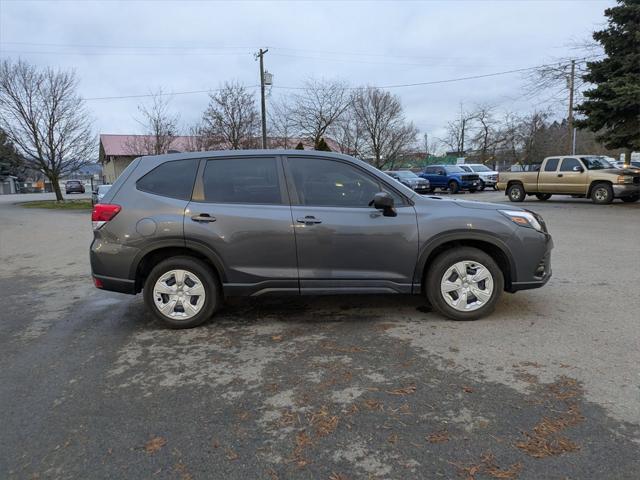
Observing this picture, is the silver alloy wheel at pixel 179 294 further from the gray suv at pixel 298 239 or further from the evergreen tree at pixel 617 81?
the evergreen tree at pixel 617 81

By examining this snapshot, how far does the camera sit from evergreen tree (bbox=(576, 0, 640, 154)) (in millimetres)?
16344

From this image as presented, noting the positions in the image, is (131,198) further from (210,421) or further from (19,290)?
(19,290)

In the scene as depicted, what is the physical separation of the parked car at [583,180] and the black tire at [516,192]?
0.05 metres

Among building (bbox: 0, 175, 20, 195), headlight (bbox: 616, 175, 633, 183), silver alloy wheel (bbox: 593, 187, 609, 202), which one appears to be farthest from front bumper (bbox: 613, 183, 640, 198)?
building (bbox: 0, 175, 20, 195)

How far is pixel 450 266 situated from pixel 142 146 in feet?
103

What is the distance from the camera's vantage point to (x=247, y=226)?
4602mm

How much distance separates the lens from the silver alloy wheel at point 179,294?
4.72 m

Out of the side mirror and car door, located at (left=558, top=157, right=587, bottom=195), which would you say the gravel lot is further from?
car door, located at (left=558, top=157, right=587, bottom=195)

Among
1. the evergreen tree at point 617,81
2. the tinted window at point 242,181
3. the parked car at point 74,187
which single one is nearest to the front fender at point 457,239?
the tinted window at point 242,181

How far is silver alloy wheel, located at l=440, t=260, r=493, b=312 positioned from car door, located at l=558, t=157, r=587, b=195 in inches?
626

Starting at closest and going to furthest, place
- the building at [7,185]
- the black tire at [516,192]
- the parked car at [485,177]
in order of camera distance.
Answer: the black tire at [516,192] → the parked car at [485,177] → the building at [7,185]

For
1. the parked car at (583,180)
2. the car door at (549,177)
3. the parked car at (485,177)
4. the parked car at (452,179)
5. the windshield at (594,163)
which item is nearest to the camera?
the parked car at (583,180)

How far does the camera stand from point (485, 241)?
15.4 feet

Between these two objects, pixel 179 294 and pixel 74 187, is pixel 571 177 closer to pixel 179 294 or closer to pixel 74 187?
pixel 179 294
